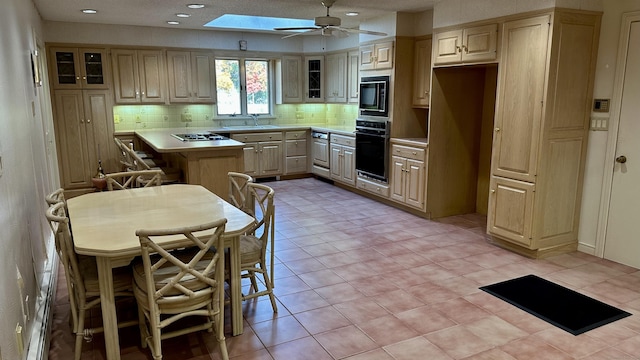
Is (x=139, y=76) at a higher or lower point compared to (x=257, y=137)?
higher

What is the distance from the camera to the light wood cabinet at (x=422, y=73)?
17.8 feet

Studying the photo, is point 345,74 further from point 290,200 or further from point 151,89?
point 151,89

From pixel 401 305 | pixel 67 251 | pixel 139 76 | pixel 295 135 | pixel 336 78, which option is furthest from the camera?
pixel 295 135

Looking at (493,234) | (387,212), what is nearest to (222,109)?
(387,212)

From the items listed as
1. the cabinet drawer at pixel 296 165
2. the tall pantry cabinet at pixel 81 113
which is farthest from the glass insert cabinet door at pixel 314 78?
the tall pantry cabinet at pixel 81 113

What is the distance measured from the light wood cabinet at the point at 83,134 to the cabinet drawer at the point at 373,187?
3.64 metres

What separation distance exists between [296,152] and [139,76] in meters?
2.69

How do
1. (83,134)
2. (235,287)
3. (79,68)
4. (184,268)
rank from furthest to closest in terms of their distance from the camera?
(83,134) → (79,68) → (235,287) → (184,268)

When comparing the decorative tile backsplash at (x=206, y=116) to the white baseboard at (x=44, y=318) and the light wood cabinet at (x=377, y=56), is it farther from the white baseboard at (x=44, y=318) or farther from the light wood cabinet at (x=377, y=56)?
the white baseboard at (x=44, y=318)

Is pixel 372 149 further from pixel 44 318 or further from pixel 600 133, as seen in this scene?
pixel 44 318

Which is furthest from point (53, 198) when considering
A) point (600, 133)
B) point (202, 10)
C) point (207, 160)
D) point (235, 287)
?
point (600, 133)

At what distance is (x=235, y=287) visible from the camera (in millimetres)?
2760

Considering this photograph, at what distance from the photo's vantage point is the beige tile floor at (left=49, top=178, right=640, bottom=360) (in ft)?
8.70

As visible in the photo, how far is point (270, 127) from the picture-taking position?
7527 millimetres
